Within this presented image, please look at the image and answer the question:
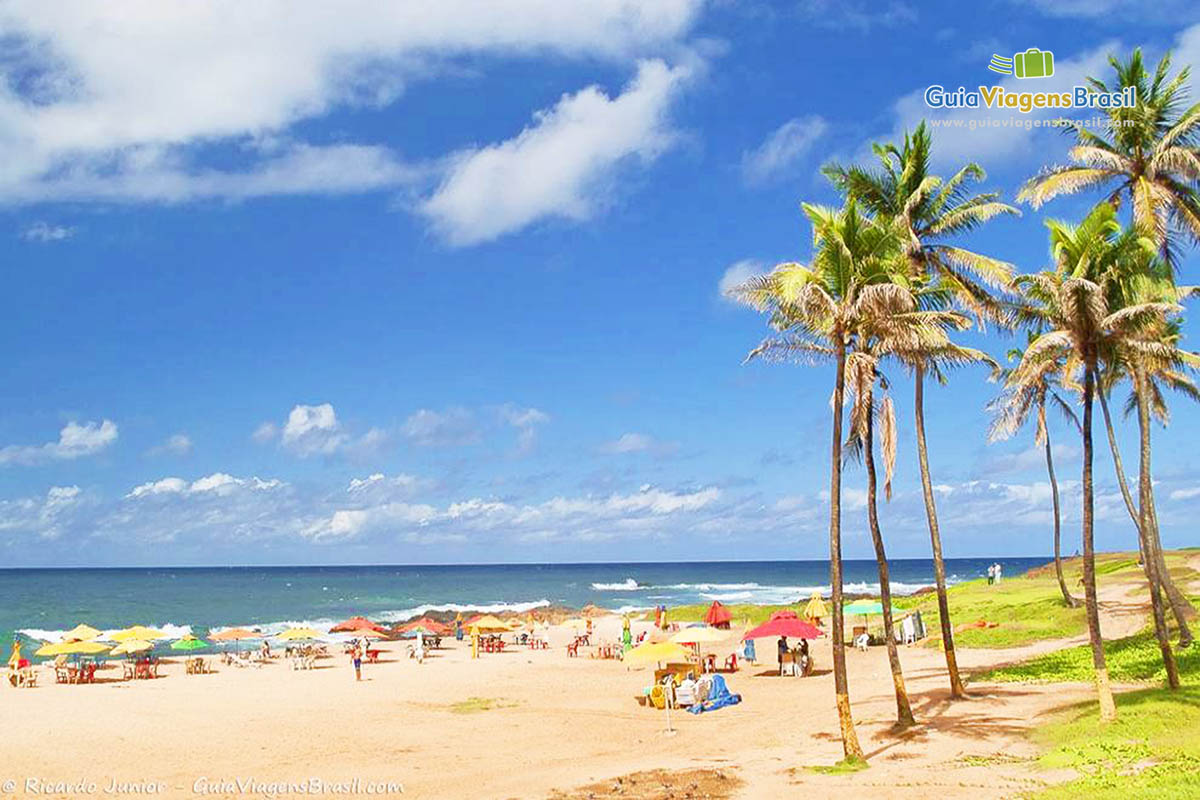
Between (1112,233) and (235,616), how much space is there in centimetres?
9238

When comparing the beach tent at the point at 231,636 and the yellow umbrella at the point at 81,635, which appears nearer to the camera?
the yellow umbrella at the point at 81,635

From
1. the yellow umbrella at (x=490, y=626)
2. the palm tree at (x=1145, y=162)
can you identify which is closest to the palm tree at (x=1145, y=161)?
the palm tree at (x=1145, y=162)

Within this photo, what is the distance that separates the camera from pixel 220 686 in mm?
36250

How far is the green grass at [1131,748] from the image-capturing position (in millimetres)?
13711

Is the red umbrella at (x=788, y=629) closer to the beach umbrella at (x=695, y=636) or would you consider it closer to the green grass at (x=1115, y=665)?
the beach umbrella at (x=695, y=636)

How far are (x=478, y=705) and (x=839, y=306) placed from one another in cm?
1875

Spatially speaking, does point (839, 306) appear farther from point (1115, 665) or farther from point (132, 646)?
point (132, 646)

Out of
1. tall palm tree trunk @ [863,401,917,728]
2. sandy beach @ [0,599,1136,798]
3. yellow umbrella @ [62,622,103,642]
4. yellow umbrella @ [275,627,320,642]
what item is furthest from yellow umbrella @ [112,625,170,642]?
tall palm tree trunk @ [863,401,917,728]

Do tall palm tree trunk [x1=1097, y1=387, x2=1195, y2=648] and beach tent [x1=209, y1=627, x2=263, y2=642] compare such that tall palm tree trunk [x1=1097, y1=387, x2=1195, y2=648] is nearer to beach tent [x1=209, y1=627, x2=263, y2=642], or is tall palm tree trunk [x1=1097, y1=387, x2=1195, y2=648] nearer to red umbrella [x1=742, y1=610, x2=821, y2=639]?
red umbrella [x1=742, y1=610, x2=821, y2=639]

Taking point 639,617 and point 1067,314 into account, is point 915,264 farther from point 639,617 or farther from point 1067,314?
point 639,617

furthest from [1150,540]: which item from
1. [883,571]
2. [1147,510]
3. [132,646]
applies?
[132,646]

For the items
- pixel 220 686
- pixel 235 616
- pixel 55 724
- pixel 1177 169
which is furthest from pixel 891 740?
pixel 235 616

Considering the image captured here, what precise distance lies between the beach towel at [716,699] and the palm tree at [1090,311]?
36.5 ft

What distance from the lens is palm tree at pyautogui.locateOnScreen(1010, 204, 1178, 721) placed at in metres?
18.4
